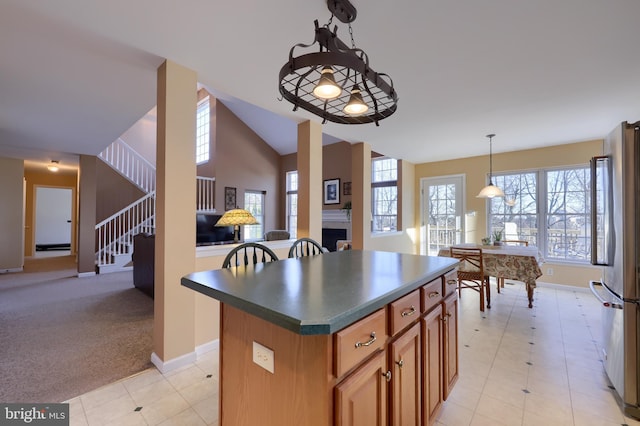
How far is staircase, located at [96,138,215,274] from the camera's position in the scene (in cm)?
593

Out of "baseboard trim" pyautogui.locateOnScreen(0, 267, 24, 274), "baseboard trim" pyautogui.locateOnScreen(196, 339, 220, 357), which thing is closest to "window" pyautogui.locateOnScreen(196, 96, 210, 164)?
"baseboard trim" pyautogui.locateOnScreen(0, 267, 24, 274)

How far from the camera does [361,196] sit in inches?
183

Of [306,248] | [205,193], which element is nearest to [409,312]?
[306,248]

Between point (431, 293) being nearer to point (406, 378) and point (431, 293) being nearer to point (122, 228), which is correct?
point (406, 378)

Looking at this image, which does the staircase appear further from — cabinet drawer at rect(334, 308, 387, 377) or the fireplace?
cabinet drawer at rect(334, 308, 387, 377)

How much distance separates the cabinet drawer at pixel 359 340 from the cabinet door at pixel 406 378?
125 mm

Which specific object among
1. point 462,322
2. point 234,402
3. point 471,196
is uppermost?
point 471,196

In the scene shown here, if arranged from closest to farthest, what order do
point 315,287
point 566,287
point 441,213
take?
point 315,287, point 566,287, point 441,213

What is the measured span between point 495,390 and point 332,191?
573 centimetres

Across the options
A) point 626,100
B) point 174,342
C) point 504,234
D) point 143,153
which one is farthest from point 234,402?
point 143,153

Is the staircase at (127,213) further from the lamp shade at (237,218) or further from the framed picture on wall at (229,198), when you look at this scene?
the lamp shade at (237,218)

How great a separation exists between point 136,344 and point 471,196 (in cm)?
583

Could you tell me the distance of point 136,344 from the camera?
8.48 ft

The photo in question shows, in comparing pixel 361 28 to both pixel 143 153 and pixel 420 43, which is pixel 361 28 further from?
pixel 143 153
